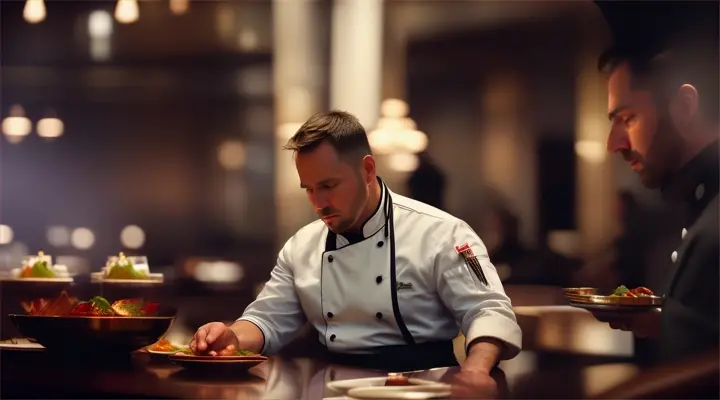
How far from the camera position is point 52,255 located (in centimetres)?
463

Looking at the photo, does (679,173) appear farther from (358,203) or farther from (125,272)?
(125,272)

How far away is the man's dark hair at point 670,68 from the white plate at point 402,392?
1.54 m

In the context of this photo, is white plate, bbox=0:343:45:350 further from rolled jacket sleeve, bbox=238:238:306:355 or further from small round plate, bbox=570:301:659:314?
small round plate, bbox=570:301:659:314

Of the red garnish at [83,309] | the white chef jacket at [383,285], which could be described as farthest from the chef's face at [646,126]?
the red garnish at [83,309]

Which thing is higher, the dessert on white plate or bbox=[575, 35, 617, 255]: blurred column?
bbox=[575, 35, 617, 255]: blurred column

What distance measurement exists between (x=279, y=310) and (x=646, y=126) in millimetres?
1241

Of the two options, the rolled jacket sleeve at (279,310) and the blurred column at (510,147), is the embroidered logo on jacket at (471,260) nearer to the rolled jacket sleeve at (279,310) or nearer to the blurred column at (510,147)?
the rolled jacket sleeve at (279,310)

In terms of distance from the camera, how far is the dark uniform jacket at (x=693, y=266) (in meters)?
2.24

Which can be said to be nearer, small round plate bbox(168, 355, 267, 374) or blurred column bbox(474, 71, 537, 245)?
small round plate bbox(168, 355, 267, 374)

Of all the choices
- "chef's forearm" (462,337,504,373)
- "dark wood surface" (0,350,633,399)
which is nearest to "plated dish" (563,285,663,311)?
"dark wood surface" (0,350,633,399)

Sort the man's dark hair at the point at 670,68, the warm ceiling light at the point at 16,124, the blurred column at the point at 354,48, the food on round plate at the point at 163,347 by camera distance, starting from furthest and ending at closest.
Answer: the warm ceiling light at the point at 16,124 → the blurred column at the point at 354,48 → the man's dark hair at the point at 670,68 → the food on round plate at the point at 163,347

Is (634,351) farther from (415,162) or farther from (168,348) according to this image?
(415,162)

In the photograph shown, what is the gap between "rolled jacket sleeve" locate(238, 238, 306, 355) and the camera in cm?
247

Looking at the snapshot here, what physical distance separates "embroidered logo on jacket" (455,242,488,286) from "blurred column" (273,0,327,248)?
93.4 inches
